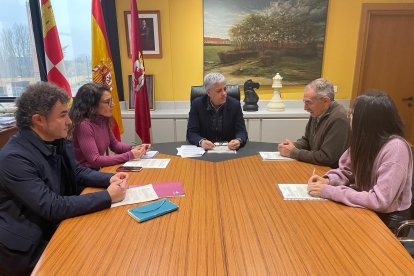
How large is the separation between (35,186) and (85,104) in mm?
838

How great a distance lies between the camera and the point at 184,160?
1971 mm

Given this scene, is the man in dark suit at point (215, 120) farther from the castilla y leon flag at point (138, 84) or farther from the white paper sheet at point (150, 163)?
the castilla y leon flag at point (138, 84)

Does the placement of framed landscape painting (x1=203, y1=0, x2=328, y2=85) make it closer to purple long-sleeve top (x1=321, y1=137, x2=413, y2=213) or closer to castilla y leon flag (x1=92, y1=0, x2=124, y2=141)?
castilla y leon flag (x1=92, y1=0, x2=124, y2=141)

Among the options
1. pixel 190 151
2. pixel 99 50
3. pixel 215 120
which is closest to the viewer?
pixel 190 151

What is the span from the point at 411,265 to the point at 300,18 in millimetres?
3188

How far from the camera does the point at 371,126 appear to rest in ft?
4.34

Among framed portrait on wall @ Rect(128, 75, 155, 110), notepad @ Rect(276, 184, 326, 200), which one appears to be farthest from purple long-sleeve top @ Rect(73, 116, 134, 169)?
framed portrait on wall @ Rect(128, 75, 155, 110)

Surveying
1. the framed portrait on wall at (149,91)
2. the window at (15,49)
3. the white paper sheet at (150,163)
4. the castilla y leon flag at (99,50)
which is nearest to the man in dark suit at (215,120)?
the white paper sheet at (150,163)

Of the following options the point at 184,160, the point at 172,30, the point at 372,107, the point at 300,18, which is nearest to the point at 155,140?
the point at 172,30

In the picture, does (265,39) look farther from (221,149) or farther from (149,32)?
(221,149)

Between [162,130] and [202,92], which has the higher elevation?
[202,92]

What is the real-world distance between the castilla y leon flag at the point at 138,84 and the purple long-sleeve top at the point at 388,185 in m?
2.28

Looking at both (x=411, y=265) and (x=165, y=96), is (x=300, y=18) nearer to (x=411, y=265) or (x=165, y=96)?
(x=165, y=96)

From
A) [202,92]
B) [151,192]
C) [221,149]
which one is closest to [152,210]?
[151,192]
